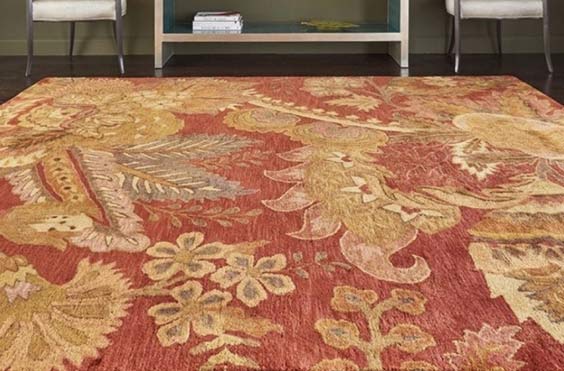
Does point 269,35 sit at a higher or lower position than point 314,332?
higher

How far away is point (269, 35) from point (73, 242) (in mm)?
2540

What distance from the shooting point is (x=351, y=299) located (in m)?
1.31

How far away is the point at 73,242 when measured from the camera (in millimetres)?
1559

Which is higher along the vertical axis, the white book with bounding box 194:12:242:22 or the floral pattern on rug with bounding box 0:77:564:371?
the white book with bounding box 194:12:242:22

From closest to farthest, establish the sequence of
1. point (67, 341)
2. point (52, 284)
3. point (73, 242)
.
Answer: point (67, 341), point (52, 284), point (73, 242)

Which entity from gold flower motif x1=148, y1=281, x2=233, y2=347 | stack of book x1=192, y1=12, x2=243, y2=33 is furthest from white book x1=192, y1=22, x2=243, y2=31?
gold flower motif x1=148, y1=281, x2=233, y2=347

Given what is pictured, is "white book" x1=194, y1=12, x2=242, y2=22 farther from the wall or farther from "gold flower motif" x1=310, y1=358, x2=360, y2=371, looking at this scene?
"gold flower motif" x1=310, y1=358, x2=360, y2=371

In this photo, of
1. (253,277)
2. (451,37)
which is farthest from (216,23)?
(253,277)

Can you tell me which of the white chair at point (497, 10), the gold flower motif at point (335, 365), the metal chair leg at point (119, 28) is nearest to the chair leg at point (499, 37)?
the white chair at point (497, 10)

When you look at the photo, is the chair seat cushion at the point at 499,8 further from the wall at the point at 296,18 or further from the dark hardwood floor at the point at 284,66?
the wall at the point at 296,18

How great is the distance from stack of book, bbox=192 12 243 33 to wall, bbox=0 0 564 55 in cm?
38

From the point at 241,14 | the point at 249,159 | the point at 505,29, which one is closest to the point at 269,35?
the point at 241,14

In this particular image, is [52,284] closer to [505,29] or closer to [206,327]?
[206,327]

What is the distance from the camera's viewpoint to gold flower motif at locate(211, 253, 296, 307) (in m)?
1.33
